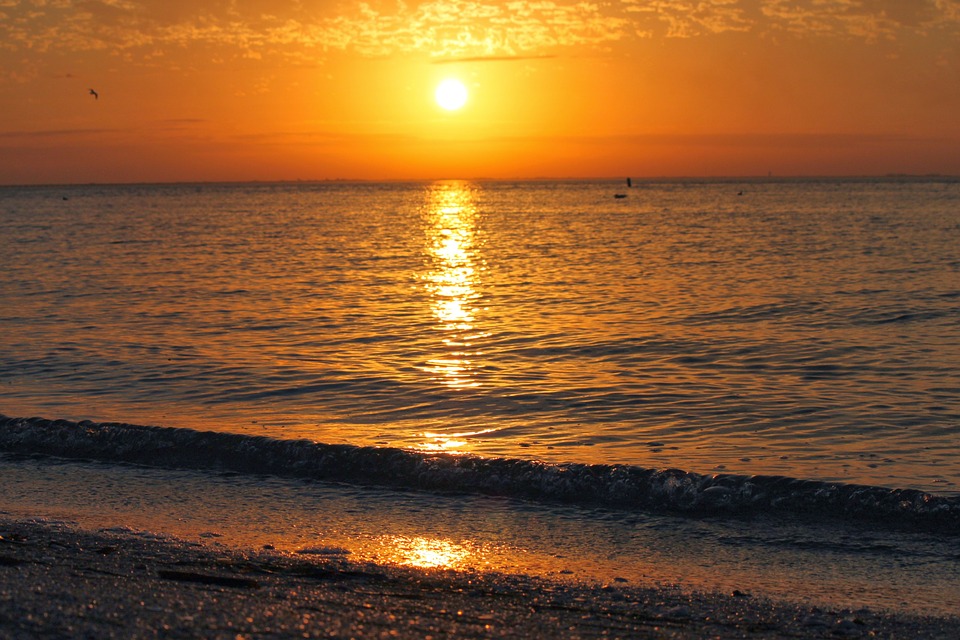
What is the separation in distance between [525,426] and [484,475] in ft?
9.23

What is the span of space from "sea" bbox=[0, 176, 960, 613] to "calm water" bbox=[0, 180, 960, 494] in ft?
0.31

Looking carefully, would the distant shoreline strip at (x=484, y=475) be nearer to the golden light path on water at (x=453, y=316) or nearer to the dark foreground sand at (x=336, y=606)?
the golden light path on water at (x=453, y=316)

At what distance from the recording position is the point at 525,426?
44.3 feet

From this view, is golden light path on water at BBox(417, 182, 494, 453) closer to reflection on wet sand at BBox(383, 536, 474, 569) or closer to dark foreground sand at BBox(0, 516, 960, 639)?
reflection on wet sand at BBox(383, 536, 474, 569)

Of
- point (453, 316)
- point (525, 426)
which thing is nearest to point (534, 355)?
point (525, 426)

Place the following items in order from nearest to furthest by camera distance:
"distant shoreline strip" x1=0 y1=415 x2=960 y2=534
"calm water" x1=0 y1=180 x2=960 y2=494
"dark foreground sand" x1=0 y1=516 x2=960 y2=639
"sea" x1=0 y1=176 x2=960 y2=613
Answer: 1. "dark foreground sand" x1=0 y1=516 x2=960 y2=639
2. "sea" x1=0 y1=176 x2=960 y2=613
3. "distant shoreline strip" x1=0 y1=415 x2=960 y2=534
4. "calm water" x1=0 y1=180 x2=960 y2=494

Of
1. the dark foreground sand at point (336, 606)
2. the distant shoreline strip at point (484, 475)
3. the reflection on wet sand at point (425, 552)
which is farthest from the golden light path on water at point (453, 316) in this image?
the dark foreground sand at point (336, 606)

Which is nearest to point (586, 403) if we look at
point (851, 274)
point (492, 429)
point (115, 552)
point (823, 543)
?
point (492, 429)

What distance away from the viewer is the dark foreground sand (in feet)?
20.0

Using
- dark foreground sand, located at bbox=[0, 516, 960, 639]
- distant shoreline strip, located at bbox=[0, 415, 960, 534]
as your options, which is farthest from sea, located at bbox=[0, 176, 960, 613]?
dark foreground sand, located at bbox=[0, 516, 960, 639]

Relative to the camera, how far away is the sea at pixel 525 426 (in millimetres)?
8719

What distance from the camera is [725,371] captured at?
58.1 ft

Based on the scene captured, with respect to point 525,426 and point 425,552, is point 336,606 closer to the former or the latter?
point 425,552

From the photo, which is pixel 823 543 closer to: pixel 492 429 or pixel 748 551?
pixel 748 551
